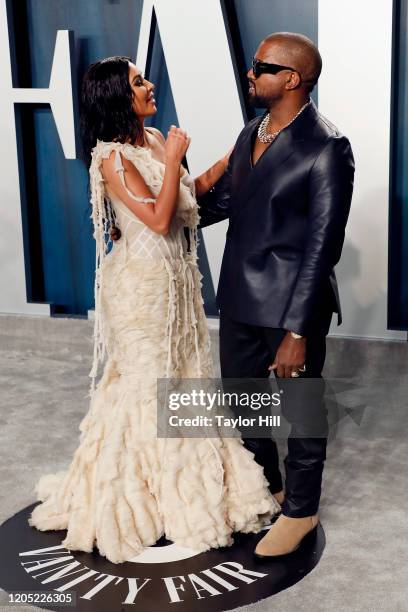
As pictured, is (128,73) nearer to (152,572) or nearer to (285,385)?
(285,385)

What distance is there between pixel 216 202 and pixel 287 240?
49 cm

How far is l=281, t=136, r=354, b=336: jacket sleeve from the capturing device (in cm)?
261

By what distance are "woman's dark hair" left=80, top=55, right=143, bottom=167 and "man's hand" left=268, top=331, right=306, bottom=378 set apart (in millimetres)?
839

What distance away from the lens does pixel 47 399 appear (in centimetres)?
454

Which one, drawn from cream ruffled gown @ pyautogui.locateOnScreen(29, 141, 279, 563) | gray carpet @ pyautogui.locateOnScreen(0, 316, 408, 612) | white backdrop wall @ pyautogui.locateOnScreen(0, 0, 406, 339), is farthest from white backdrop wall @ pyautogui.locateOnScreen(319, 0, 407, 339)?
cream ruffled gown @ pyautogui.locateOnScreen(29, 141, 279, 563)

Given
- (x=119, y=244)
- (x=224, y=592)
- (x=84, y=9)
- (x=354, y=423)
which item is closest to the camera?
(x=224, y=592)

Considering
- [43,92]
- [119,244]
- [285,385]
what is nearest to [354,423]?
[285,385]

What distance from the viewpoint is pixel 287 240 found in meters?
2.74

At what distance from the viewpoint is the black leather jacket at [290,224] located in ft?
8.62

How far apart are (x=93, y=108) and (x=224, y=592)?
156 centimetres

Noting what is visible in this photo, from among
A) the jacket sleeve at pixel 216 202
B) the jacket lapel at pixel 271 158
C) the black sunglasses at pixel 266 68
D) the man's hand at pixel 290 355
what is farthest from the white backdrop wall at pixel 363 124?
the man's hand at pixel 290 355

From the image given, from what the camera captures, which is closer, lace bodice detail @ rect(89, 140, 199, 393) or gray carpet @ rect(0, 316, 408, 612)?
gray carpet @ rect(0, 316, 408, 612)

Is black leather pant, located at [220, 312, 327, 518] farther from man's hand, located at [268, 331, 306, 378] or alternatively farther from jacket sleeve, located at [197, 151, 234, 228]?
jacket sleeve, located at [197, 151, 234, 228]

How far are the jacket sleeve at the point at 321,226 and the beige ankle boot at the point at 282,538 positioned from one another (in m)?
0.67
